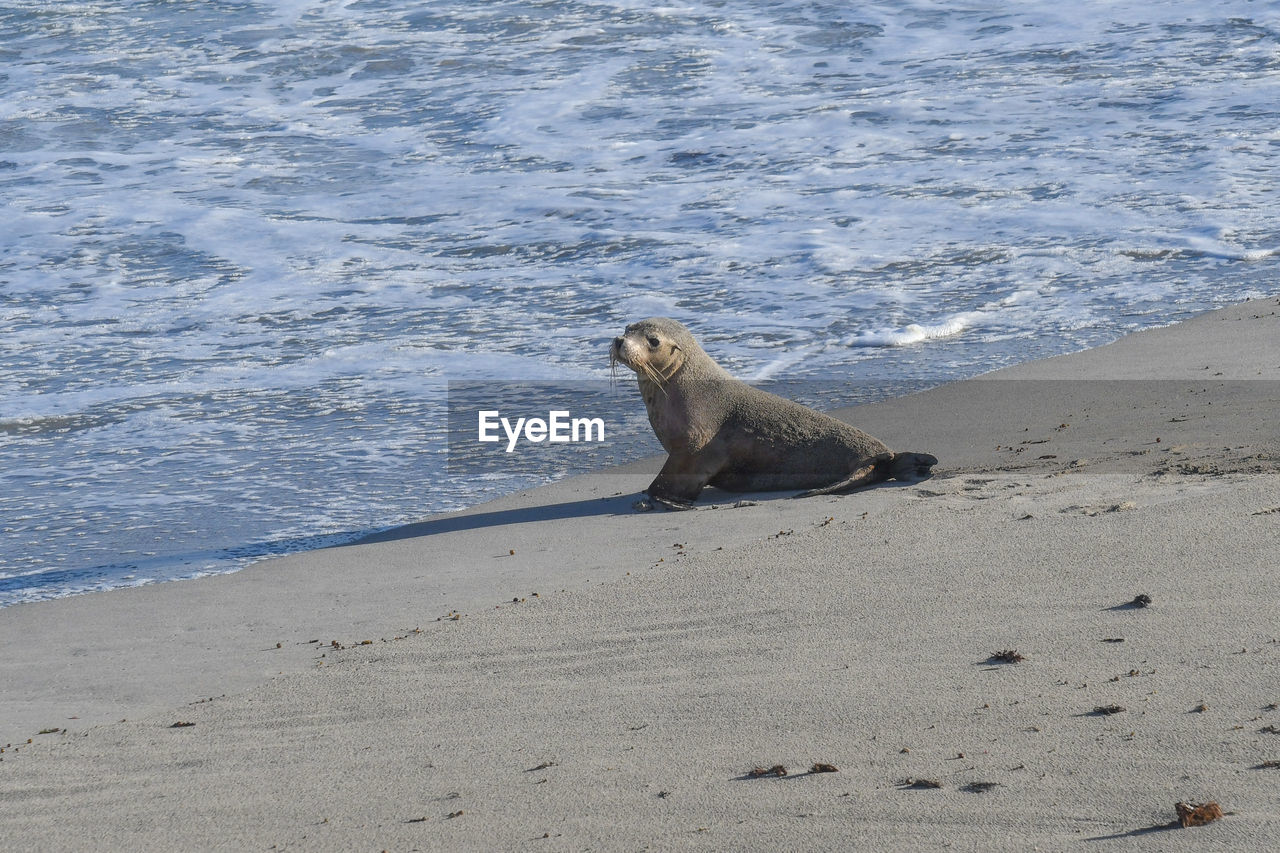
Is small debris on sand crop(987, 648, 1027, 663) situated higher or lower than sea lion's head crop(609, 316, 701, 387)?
lower

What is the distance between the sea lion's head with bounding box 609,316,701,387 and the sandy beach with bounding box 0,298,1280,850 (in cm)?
58

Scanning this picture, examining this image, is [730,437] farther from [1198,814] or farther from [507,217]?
[507,217]

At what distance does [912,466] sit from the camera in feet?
18.5

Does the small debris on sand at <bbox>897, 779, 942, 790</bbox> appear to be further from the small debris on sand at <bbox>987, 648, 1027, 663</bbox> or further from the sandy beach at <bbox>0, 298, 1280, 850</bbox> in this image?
the small debris on sand at <bbox>987, 648, 1027, 663</bbox>

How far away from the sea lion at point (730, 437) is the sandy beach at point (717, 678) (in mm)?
159

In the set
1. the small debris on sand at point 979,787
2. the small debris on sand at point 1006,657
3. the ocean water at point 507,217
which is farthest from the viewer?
the ocean water at point 507,217

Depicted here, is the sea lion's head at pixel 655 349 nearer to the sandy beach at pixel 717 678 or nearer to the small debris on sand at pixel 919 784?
the sandy beach at pixel 717 678

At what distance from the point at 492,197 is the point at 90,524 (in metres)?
6.51

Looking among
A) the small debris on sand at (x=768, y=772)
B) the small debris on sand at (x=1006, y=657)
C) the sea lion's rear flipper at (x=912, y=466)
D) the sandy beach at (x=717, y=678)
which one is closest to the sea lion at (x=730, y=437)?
the sea lion's rear flipper at (x=912, y=466)

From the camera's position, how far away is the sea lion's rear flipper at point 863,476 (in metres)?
5.63

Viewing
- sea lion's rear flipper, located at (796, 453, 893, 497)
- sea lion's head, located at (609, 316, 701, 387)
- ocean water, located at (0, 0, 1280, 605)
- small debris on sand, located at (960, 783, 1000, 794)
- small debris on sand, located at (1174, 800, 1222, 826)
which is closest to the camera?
small debris on sand, located at (1174, 800, 1222, 826)

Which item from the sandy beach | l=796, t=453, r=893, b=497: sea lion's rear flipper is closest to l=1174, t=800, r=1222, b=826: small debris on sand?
the sandy beach

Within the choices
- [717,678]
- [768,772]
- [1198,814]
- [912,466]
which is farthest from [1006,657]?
[912,466]

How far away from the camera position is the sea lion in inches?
227
